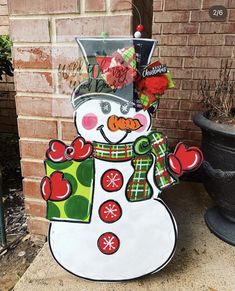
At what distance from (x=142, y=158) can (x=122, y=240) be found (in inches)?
14.0

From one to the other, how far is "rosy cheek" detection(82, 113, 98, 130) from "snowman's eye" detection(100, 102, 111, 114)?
0.04m

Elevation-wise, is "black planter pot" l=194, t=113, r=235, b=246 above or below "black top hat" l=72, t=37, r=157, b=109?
below

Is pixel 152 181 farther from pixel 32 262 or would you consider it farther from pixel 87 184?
pixel 32 262

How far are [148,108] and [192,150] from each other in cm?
24

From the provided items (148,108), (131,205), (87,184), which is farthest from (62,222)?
(148,108)

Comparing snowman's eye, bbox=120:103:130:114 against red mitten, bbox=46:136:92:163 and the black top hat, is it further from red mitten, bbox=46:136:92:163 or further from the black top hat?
red mitten, bbox=46:136:92:163

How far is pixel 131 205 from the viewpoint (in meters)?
1.24

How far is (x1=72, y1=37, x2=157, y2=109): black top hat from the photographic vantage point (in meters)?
1.13

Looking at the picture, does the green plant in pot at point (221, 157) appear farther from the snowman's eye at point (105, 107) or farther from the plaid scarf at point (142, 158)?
the snowman's eye at point (105, 107)

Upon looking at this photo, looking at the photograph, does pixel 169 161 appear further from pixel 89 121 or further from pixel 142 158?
pixel 89 121

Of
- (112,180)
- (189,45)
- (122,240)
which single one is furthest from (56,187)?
(189,45)

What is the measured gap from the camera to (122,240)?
1252 millimetres

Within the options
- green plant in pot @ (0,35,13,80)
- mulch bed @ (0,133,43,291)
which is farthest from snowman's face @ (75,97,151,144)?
green plant in pot @ (0,35,13,80)

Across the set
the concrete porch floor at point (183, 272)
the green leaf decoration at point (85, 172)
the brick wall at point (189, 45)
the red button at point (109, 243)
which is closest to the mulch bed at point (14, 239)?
the concrete porch floor at point (183, 272)
